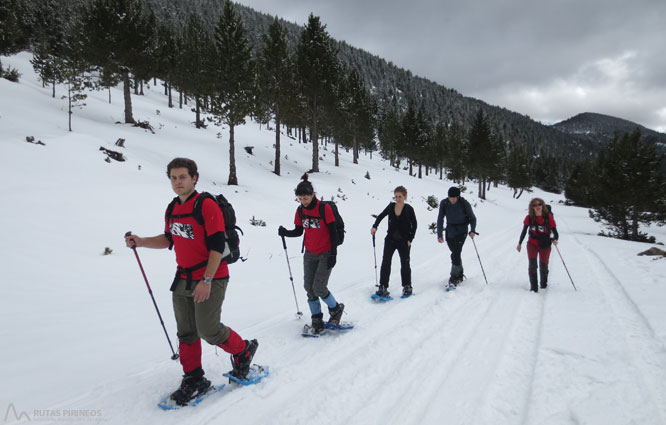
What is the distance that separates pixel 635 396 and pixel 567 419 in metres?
0.88

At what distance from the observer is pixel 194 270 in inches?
126

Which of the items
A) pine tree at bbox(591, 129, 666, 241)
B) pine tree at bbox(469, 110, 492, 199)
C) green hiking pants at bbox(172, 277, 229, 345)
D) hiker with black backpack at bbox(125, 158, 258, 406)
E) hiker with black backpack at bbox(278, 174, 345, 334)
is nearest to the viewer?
hiker with black backpack at bbox(125, 158, 258, 406)

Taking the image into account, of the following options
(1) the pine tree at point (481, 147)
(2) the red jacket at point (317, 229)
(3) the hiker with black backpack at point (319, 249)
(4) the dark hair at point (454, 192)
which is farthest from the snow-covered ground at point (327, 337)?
(1) the pine tree at point (481, 147)

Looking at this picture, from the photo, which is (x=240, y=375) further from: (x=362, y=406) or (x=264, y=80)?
(x=264, y=80)

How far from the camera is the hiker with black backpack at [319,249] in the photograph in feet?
15.5

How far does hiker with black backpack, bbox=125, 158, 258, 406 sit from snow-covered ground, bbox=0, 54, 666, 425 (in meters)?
0.45

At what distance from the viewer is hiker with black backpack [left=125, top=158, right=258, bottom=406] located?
3051 mm

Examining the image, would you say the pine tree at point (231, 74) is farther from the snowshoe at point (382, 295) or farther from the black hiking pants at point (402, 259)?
the snowshoe at point (382, 295)

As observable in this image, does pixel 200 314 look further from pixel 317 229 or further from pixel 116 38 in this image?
pixel 116 38

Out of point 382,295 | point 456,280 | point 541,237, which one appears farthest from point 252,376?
point 541,237

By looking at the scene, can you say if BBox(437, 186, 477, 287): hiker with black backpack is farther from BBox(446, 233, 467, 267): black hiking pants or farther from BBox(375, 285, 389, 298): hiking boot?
BBox(375, 285, 389, 298): hiking boot

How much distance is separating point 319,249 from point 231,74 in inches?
755

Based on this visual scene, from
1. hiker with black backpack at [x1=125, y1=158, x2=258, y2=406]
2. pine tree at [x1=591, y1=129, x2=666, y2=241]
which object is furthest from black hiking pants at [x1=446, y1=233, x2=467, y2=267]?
pine tree at [x1=591, y1=129, x2=666, y2=241]

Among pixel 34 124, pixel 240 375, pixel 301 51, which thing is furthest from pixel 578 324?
pixel 301 51
